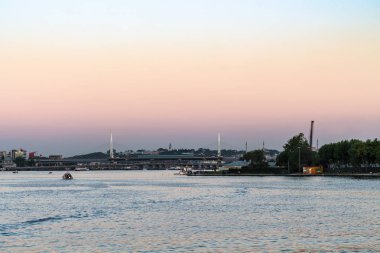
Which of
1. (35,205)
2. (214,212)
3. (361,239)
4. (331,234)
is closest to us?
(361,239)

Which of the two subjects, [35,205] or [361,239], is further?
[35,205]

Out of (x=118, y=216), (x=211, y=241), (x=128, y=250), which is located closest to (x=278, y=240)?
(x=211, y=241)

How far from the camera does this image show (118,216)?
59875mm

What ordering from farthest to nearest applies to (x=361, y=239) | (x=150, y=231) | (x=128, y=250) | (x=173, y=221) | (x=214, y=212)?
1. (x=214, y=212)
2. (x=173, y=221)
3. (x=150, y=231)
4. (x=361, y=239)
5. (x=128, y=250)

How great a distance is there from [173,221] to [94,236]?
1141 cm

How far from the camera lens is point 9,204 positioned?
7719 centimetres

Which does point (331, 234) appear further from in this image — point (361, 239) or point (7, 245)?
point (7, 245)

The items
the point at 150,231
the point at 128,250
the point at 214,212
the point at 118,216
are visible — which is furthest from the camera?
the point at 214,212

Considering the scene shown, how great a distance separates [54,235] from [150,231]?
629 centimetres

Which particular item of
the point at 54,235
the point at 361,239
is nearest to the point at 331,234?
the point at 361,239

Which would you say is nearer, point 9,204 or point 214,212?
point 214,212

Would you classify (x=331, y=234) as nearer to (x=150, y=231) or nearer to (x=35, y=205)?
(x=150, y=231)

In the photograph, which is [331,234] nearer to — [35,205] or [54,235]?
[54,235]

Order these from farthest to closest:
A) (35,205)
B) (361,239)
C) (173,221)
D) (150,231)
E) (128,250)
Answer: (35,205) → (173,221) → (150,231) → (361,239) → (128,250)
